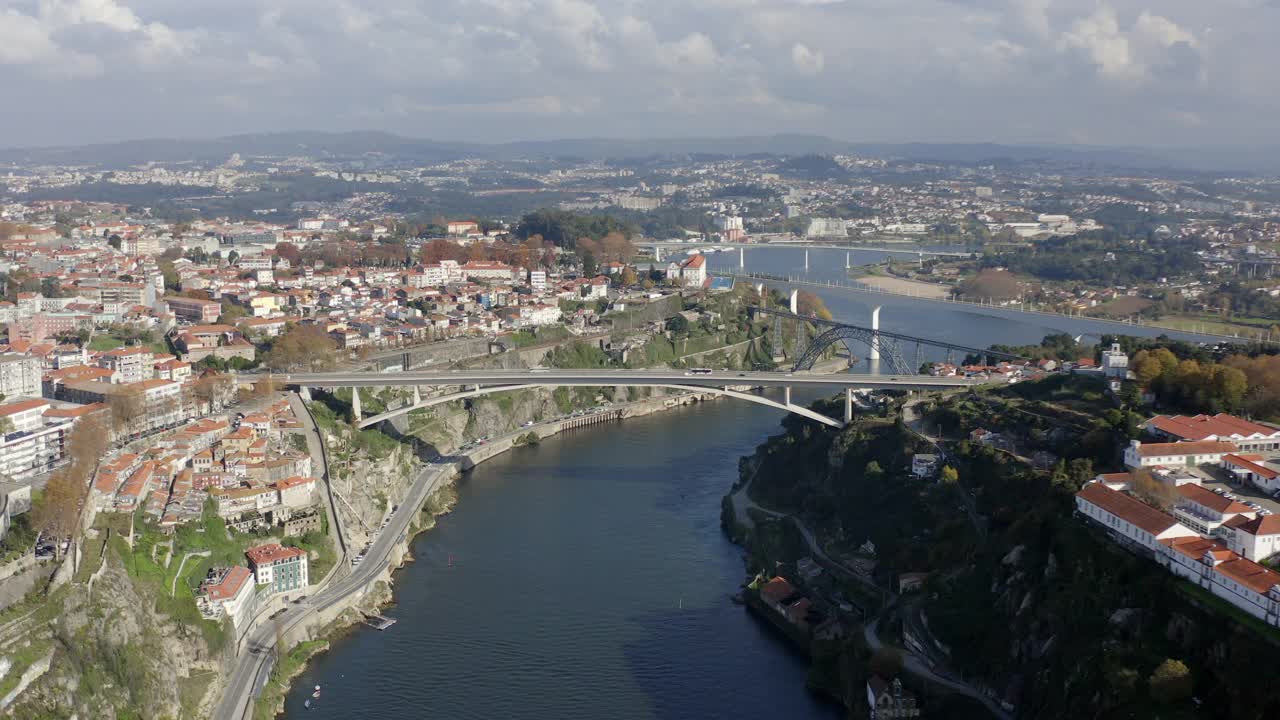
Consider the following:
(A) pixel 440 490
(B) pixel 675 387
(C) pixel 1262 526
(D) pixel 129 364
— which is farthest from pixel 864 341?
(C) pixel 1262 526

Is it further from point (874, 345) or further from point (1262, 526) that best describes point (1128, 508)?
point (874, 345)

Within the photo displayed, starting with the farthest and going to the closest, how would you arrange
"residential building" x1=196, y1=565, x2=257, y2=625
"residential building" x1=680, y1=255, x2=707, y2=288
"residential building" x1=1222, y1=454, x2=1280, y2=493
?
"residential building" x1=680, y1=255, x2=707, y2=288
"residential building" x1=1222, y1=454, x2=1280, y2=493
"residential building" x1=196, y1=565, x2=257, y2=625

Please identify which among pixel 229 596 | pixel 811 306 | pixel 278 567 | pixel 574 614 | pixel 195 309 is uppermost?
pixel 195 309

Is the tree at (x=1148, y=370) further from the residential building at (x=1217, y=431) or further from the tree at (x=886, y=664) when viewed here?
the tree at (x=886, y=664)

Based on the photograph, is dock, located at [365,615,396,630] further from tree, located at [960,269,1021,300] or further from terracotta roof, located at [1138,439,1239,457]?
tree, located at [960,269,1021,300]

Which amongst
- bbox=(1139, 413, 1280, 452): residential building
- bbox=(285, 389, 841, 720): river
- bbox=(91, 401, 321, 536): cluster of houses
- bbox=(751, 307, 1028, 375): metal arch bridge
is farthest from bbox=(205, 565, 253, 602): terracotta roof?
bbox=(751, 307, 1028, 375): metal arch bridge

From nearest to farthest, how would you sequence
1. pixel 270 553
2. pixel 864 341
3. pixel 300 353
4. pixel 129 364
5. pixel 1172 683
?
1. pixel 1172 683
2. pixel 270 553
3. pixel 129 364
4. pixel 300 353
5. pixel 864 341

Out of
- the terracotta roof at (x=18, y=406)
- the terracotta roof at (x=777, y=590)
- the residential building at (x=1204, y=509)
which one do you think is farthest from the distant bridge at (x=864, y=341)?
the terracotta roof at (x=18, y=406)
